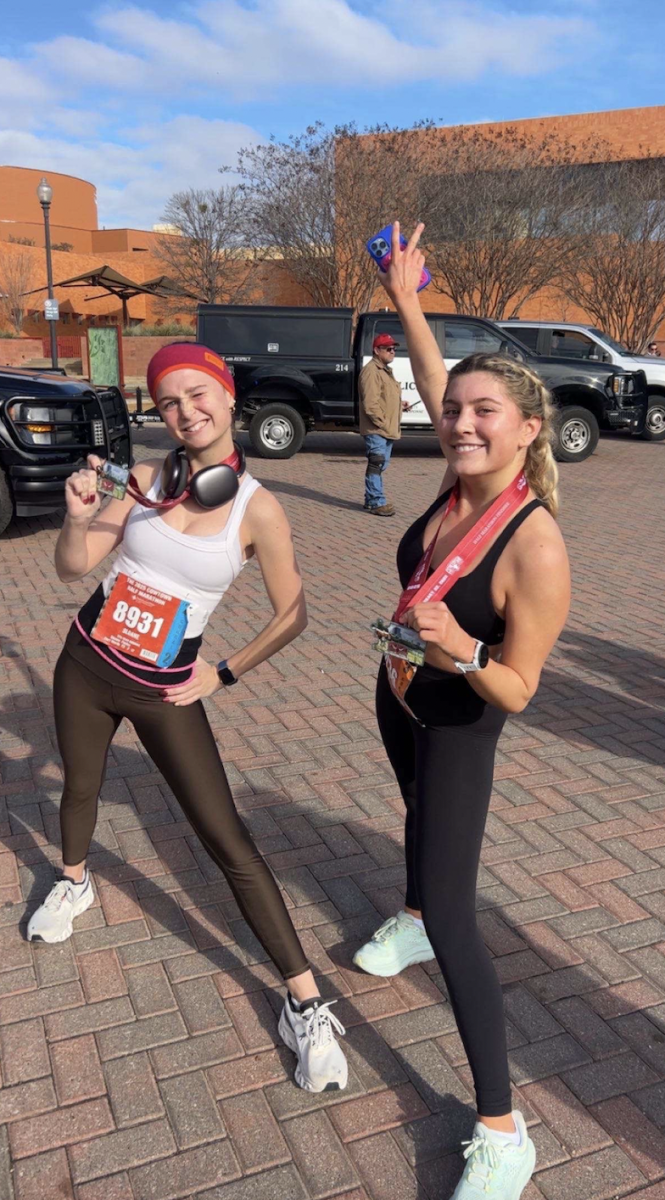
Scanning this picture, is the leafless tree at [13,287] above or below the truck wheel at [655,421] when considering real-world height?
above

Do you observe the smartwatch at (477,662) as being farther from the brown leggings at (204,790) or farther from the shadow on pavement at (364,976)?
the shadow on pavement at (364,976)

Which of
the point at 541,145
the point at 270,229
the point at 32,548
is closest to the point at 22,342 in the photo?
the point at 270,229

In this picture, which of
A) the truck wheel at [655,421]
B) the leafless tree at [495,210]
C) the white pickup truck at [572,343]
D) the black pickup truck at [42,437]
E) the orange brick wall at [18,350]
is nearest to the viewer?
the black pickup truck at [42,437]

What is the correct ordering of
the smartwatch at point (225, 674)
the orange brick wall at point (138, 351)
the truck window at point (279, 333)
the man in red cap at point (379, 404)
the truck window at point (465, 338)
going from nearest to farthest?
the smartwatch at point (225, 674)
the man in red cap at point (379, 404)
the truck window at point (465, 338)
the truck window at point (279, 333)
the orange brick wall at point (138, 351)

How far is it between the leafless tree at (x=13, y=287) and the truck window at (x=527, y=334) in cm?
3019

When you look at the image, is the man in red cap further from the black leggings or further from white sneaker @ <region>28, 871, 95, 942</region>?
the black leggings

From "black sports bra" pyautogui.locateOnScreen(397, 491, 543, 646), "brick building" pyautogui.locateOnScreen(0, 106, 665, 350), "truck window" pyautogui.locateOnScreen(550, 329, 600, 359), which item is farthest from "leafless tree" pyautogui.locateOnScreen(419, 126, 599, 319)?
"black sports bra" pyautogui.locateOnScreen(397, 491, 543, 646)

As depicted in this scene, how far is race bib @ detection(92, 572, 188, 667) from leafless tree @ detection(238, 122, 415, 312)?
883 inches

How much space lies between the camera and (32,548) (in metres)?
8.10

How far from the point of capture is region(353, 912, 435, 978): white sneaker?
9.27 feet

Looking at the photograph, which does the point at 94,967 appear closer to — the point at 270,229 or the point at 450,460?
the point at 450,460

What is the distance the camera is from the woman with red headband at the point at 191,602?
2305 mm

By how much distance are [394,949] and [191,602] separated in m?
1.32

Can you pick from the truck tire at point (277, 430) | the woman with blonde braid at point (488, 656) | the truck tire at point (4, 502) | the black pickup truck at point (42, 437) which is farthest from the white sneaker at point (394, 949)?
the truck tire at point (277, 430)
